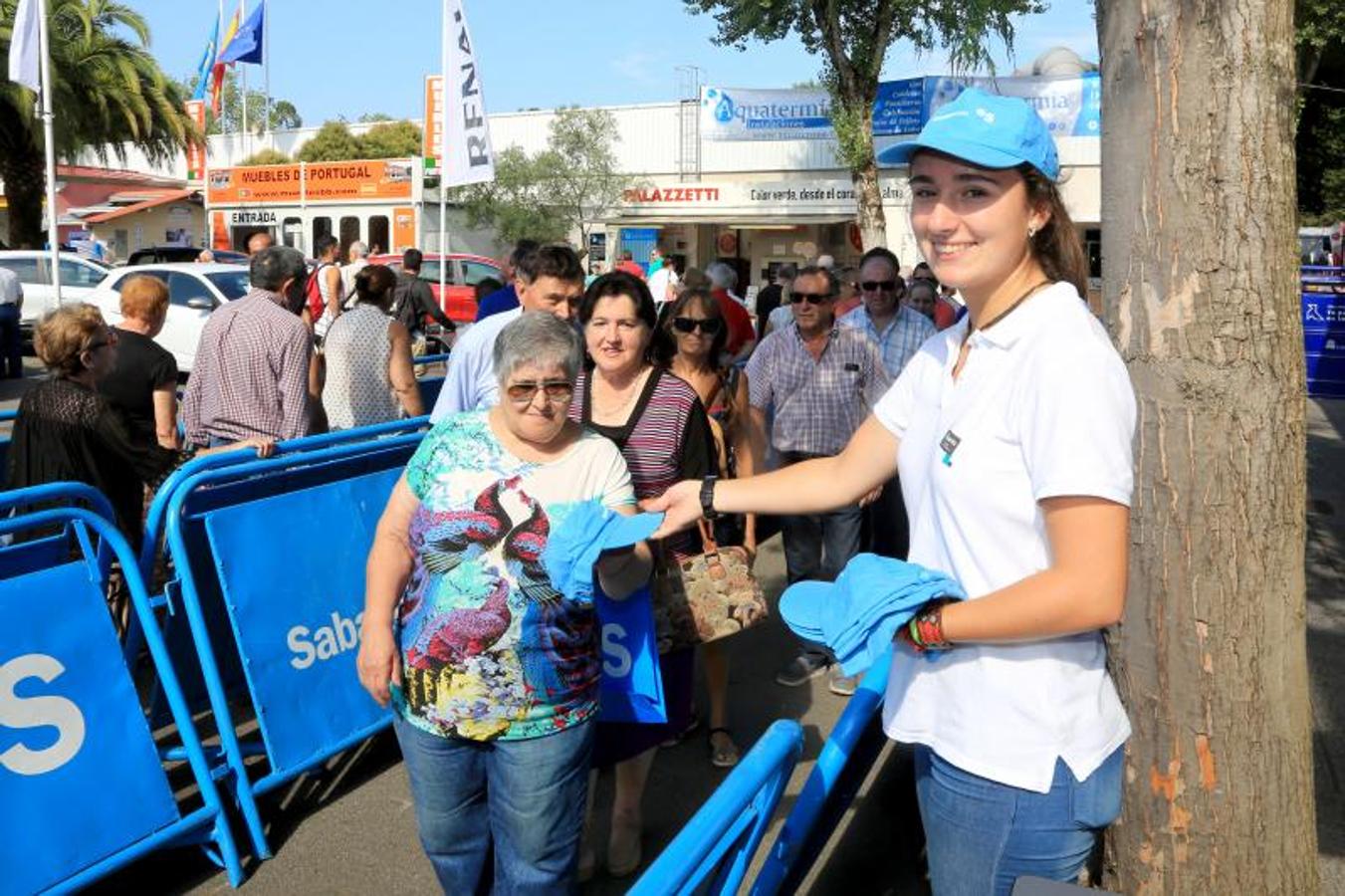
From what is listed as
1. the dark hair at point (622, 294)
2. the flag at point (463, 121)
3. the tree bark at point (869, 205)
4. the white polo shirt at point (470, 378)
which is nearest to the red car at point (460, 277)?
the tree bark at point (869, 205)

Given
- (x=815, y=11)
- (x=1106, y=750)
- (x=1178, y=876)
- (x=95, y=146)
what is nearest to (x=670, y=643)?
(x=1178, y=876)

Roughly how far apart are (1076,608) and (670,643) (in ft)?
6.97

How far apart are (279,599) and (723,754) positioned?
1.78 m

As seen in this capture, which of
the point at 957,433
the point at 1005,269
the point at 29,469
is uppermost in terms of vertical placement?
the point at 1005,269

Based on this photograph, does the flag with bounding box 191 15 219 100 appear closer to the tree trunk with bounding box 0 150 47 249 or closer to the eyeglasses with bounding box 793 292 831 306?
the tree trunk with bounding box 0 150 47 249

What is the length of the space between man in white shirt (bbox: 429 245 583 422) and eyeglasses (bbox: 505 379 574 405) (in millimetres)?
2042

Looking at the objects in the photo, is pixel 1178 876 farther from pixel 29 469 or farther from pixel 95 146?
pixel 95 146

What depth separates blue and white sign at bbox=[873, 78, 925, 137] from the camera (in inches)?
1072

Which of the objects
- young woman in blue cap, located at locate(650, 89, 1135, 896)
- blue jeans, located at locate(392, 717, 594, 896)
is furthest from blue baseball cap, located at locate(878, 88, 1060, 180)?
blue jeans, located at locate(392, 717, 594, 896)

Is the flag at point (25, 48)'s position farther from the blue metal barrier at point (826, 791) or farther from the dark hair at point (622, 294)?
the blue metal barrier at point (826, 791)

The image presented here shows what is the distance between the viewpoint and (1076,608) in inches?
59.4

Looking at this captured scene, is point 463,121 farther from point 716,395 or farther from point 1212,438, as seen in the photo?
point 1212,438

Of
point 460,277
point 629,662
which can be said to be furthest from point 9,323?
point 629,662

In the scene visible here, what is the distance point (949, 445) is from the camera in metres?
1.69
